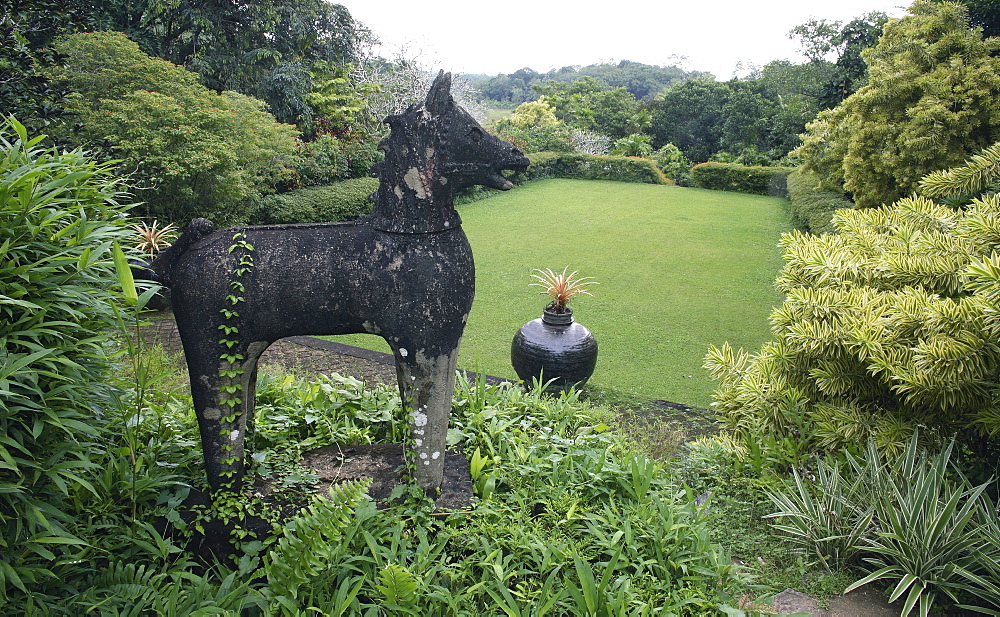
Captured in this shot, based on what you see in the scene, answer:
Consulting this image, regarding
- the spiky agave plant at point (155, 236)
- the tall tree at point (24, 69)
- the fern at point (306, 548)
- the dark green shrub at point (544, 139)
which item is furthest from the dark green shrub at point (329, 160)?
the fern at point (306, 548)

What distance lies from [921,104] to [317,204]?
955 cm

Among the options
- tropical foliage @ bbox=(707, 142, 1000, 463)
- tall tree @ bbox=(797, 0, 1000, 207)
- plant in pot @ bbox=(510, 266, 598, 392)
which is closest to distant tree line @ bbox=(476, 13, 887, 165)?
tall tree @ bbox=(797, 0, 1000, 207)

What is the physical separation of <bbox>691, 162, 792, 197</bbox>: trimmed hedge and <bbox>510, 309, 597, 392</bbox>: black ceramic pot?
14.7 meters

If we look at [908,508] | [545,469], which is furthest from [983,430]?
[545,469]

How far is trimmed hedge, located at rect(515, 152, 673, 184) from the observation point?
64.0 ft

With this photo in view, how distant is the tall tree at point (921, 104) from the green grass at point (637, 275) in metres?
2.10

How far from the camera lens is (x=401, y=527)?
2.48 meters

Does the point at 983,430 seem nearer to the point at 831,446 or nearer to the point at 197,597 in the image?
the point at 831,446

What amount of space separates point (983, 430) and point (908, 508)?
0.51 meters

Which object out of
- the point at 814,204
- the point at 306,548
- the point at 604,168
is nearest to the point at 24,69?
the point at 306,548

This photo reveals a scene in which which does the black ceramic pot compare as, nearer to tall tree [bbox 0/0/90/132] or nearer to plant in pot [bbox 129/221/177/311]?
plant in pot [bbox 129/221/177/311]

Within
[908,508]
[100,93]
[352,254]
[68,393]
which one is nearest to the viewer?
[68,393]

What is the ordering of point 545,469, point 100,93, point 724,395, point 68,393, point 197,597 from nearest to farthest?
point 68,393 < point 197,597 < point 545,469 < point 724,395 < point 100,93

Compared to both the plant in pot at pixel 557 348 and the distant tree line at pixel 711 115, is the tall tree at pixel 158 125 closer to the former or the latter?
the plant in pot at pixel 557 348
